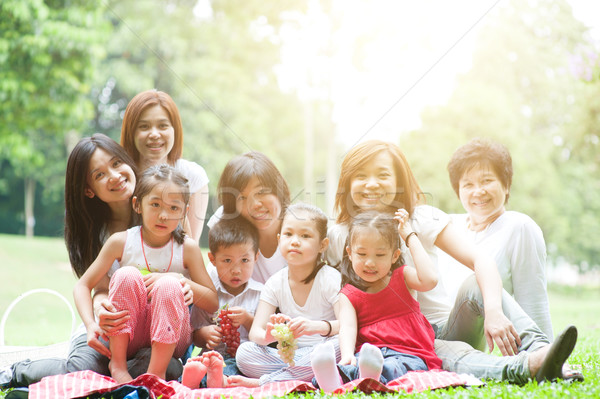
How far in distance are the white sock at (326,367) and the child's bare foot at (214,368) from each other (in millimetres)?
306

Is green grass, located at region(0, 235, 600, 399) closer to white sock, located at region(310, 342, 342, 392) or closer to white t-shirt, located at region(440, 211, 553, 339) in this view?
white sock, located at region(310, 342, 342, 392)

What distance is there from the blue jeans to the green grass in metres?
0.15

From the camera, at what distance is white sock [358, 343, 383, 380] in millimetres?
1581

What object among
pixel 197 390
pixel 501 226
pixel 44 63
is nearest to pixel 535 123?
pixel 44 63

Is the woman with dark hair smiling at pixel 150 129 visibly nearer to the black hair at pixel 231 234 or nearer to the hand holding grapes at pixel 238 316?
the black hair at pixel 231 234

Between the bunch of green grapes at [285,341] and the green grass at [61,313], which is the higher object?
the bunch of green grapes at [285,341]

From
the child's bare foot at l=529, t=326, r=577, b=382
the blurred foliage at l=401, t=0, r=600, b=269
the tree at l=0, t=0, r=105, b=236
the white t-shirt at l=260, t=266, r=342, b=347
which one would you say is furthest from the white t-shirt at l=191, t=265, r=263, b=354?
the tree at l=0, t=0, r=105, b=236

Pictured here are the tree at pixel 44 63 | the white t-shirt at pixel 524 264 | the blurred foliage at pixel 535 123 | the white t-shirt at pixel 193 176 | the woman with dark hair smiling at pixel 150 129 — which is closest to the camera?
the white t-shirt at pixel 524 264

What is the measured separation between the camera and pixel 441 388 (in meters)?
1.61

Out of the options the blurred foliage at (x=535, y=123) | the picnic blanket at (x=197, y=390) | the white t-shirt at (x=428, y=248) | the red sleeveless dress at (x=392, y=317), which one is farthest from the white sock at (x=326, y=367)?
the blurred foliage at (x=535, y=123)

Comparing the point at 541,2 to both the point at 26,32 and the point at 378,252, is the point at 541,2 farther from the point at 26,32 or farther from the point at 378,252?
the point at 378,252

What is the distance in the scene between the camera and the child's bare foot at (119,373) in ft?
5.67

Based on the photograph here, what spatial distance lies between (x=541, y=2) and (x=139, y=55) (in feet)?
21.6

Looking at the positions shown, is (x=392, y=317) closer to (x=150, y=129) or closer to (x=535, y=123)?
(x=150, y=129)
